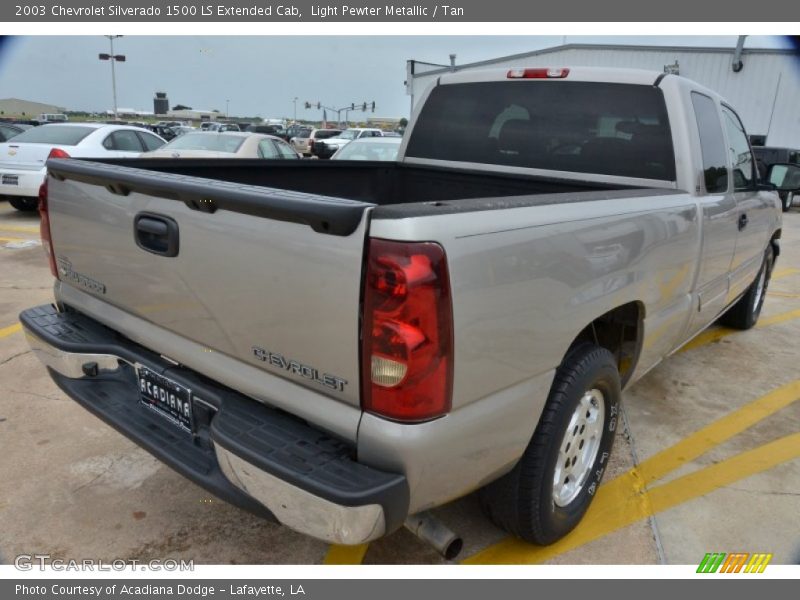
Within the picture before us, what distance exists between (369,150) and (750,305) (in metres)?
5.90

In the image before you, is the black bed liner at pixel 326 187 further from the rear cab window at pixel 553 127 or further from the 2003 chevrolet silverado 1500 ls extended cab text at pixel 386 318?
the rear cab window at pixel 553 127

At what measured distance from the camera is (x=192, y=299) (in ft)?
7.16

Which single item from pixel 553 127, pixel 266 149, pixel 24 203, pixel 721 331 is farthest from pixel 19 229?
pixel 721 331

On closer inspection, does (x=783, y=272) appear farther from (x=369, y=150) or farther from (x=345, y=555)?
(x=345, y=555)

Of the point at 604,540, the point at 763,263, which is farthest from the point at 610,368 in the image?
the point at 763,263

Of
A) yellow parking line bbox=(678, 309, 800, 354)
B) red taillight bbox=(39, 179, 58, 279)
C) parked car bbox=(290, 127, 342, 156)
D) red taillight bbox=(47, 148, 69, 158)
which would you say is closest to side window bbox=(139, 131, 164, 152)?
red taillight bbox=(47, 148, 69, 158)

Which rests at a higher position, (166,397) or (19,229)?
(166,397)

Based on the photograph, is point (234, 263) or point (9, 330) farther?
point (9, 330)

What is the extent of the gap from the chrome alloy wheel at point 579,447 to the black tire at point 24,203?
34.8 ft

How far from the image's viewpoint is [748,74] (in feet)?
67.5

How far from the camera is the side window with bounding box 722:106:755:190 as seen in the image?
388cm

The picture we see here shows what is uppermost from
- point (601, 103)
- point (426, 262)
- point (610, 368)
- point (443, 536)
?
point (601, 103)

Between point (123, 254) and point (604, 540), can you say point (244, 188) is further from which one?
point (604, 540)

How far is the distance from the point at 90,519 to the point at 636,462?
8.93 feet
